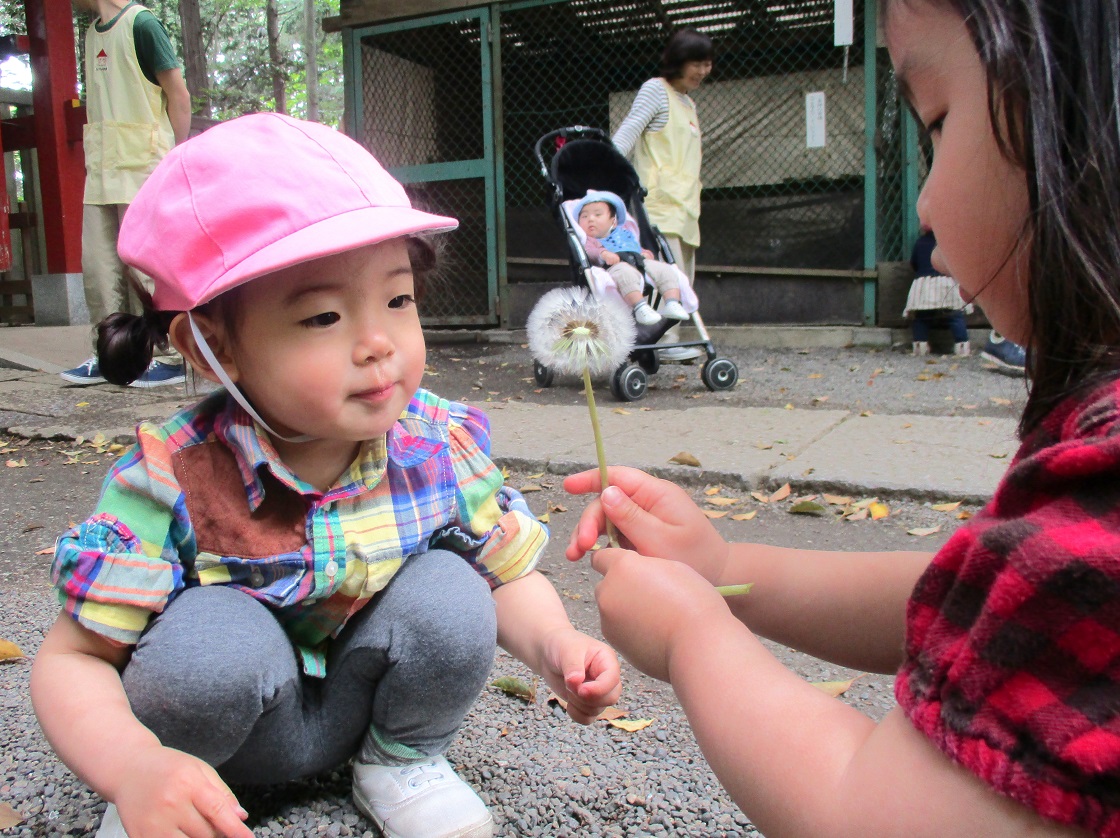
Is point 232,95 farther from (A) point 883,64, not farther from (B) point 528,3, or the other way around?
(A) point 883,64

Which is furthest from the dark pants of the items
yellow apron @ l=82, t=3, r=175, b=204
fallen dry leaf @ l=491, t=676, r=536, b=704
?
fallen dry leaf @ l=491, t=676, r=536, b=704

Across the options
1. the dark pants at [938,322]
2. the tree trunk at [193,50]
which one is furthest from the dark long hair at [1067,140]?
the tree trunk at [193,50]

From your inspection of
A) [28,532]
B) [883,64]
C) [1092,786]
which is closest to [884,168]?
[883,64]

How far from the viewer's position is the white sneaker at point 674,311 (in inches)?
208

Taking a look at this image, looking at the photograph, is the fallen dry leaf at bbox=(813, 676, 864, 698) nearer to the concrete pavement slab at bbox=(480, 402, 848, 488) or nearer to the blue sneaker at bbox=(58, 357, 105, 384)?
the concrete pavement slab at bbox=(480, 402, 848, 488)

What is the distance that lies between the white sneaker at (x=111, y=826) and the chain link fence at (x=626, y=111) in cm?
678

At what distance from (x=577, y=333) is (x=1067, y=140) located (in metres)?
0.64

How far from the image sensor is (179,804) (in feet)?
3.28

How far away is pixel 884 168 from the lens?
7.24 metres

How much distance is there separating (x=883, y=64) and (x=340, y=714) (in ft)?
23.2

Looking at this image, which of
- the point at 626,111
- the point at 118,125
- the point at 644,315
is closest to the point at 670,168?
the point at 644,315

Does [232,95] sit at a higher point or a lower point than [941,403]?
higher

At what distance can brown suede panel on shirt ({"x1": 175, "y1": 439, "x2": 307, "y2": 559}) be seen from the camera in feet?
4.38

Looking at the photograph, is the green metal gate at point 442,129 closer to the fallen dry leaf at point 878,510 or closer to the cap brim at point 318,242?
the fallen dry leaf at point 878,510
